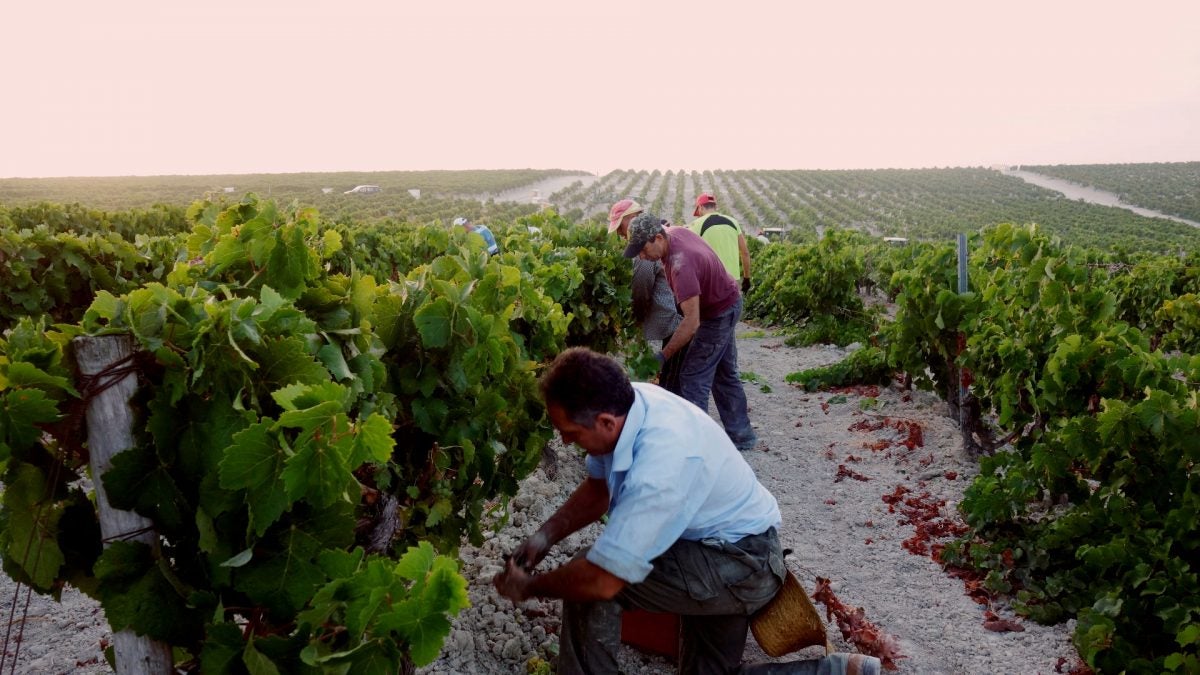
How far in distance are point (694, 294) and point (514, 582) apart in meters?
2.95

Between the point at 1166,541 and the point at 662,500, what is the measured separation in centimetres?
243

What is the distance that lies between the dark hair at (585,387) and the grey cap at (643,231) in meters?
2.79

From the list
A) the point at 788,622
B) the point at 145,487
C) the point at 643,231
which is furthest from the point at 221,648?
the point at 643,231

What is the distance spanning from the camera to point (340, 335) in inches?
90.6

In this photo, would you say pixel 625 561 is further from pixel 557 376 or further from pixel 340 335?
pixel 340 335

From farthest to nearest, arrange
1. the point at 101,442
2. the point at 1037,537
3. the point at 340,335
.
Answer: the point at 1037,537, the point at 340,335, the point at 101,442

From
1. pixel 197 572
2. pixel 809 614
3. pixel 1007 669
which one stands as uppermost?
pixel 197 572

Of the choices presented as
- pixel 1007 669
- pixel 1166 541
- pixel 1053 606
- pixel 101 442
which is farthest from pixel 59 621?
pixel 1166 541

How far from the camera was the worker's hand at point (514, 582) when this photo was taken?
256 cm

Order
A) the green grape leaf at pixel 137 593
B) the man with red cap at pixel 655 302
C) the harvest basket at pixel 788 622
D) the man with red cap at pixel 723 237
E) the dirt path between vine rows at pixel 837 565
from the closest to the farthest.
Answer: the green grape leaf at pixel 137 593
the harvest basket at pixel 788 622
the dirt path between vine rows at pixel 837 565
the man with red cap at pixel 655 302
the man with red cap at pixel 723 237

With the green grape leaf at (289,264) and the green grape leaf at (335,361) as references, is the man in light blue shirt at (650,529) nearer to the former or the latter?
the green grape leaf at (335,361)

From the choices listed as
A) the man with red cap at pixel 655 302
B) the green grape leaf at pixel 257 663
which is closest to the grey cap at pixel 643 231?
the man with red cap at pixel 655 302

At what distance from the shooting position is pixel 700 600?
8.73 ft

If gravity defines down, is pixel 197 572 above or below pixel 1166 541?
above
